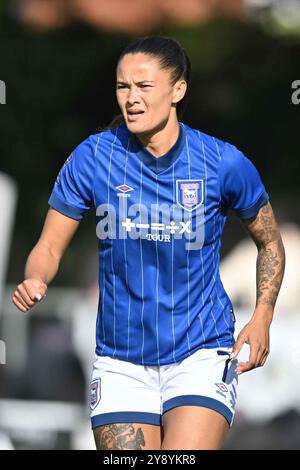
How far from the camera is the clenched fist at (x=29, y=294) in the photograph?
4547 mm

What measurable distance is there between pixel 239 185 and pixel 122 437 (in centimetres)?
119

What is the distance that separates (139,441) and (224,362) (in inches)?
19.8

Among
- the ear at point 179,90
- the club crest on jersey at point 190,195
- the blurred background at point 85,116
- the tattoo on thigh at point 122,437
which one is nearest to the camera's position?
the tattoo on thigh at point 122,437

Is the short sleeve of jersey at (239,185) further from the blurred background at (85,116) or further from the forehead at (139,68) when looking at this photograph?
the blurred background at (85,116)

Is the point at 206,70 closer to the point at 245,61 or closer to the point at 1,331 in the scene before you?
the point at 245,61

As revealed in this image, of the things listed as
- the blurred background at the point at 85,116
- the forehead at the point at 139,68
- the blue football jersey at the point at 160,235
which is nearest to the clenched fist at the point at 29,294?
the blue football jersey at the point at 160,235

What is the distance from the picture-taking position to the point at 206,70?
12.2 meters

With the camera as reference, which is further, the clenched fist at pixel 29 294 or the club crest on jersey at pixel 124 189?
the club crest on jersey at pixel 124 189

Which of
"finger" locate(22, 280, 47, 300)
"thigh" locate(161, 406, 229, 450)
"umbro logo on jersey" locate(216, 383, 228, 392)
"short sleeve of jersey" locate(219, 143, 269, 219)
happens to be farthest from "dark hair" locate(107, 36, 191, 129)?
"thigh" locate(161, 406, 229, 450)

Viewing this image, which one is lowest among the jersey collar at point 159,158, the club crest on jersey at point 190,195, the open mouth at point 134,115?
the club crest on jersey at point 190,195

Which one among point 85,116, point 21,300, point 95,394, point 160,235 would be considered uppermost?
point 85,116

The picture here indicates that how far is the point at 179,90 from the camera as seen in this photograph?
497 cm

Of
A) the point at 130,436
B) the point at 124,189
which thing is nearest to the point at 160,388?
the point at 130,436

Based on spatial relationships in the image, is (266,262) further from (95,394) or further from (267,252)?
(95,394)
